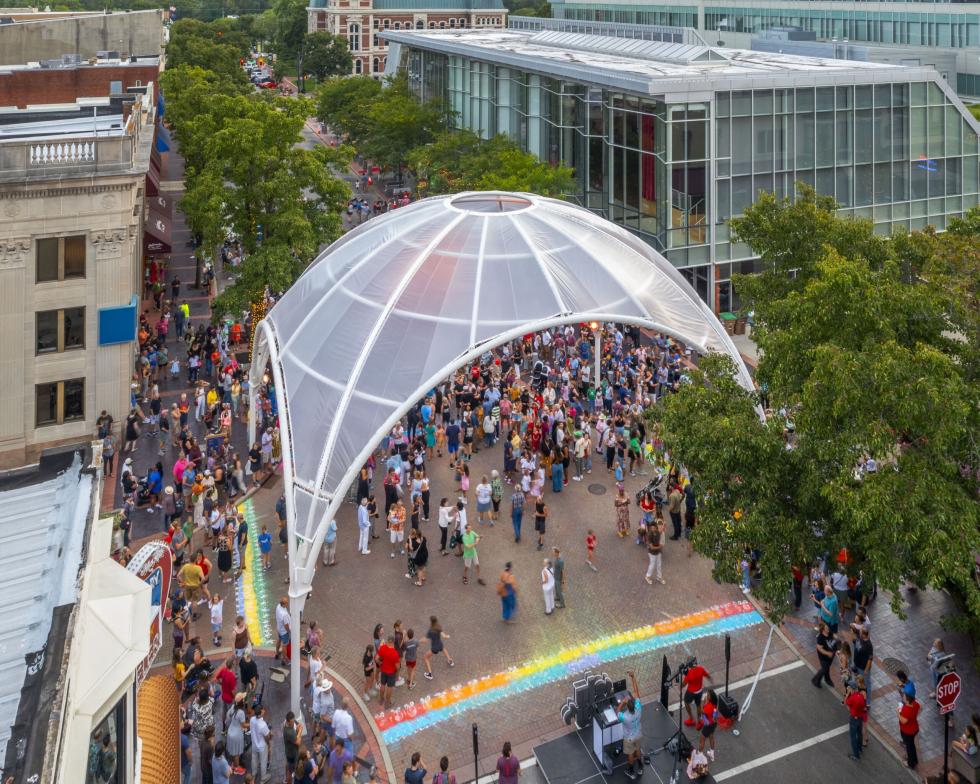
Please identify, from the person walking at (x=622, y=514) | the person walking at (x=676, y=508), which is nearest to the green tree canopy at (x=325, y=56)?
the person walking at (x=622, y=514)

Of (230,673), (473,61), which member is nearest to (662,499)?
(230,673)

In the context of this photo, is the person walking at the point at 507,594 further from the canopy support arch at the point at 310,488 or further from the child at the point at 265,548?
the child at the point at 265,548

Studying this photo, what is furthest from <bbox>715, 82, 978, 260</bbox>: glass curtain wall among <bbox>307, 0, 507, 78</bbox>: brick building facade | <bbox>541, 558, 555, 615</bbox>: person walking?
<bbox>307, 0, 507, 78</bbox>: brick building facade

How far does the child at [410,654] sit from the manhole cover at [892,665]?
960 centimetres

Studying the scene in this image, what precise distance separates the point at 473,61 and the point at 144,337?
33138 millimetres

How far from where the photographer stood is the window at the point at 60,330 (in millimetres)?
26922

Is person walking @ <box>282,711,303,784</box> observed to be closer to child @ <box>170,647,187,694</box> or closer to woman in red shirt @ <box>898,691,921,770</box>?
child @ <box>170,647,187,694</box>

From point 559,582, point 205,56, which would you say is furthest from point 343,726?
point 205,56

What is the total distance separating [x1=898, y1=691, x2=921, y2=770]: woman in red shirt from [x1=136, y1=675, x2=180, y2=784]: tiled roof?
40.3ft

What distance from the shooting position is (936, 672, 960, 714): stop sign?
13.5 meters

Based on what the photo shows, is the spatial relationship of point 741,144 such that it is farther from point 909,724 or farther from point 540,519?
point 909,724

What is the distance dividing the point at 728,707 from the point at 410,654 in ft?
20.1

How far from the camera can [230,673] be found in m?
16.0

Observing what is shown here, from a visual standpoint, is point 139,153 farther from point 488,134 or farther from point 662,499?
point 488,134
